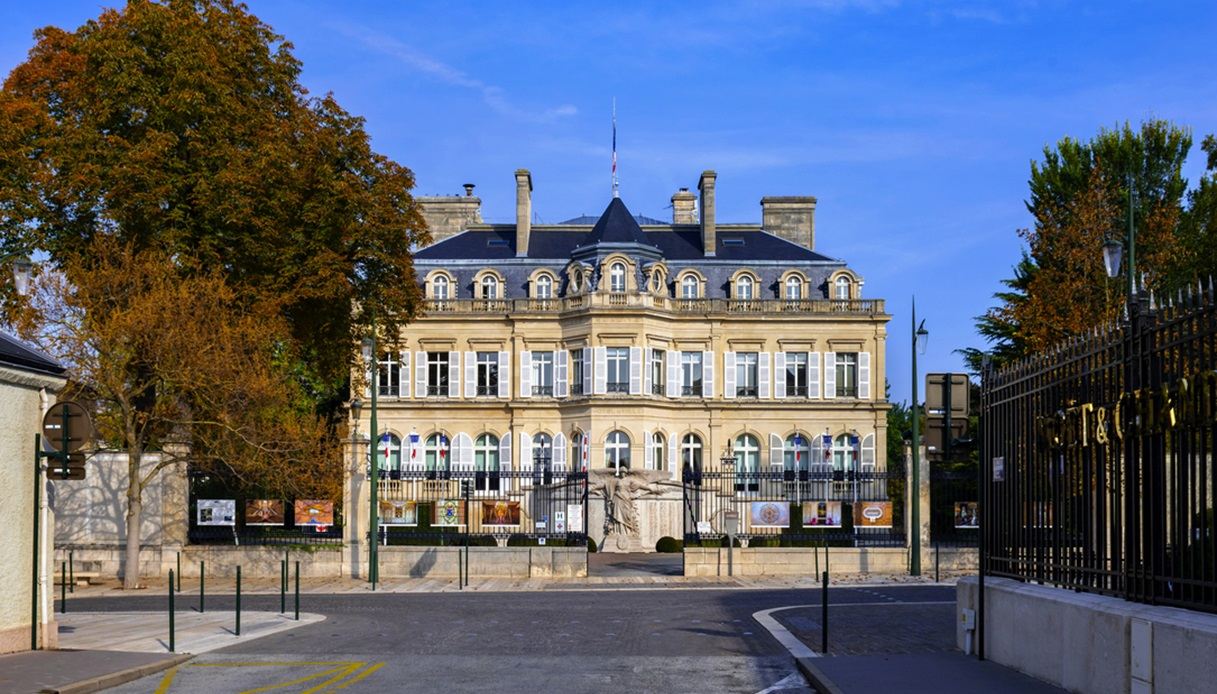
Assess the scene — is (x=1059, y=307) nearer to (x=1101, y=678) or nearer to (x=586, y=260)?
(x=586, y=260)

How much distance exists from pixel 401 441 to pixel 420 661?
51.0 metres

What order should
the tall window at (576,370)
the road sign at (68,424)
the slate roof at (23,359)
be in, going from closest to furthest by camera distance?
the slate roof at (23,359), the road sign at (68,424), the tall window at (576,370)

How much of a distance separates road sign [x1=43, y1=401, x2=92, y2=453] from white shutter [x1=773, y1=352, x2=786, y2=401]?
172ft

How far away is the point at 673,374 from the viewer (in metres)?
66.6

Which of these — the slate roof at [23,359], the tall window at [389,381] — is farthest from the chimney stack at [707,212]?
the slate roof at [23,359]

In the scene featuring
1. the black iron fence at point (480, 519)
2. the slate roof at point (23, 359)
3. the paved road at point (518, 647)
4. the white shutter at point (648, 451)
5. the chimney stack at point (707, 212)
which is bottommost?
the paved road at point (518, 647)

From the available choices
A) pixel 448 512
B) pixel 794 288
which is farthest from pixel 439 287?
pixel 448 512

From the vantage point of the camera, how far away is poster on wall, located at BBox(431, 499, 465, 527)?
36.3 meters

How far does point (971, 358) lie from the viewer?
65375mm

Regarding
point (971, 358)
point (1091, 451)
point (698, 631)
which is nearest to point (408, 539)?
point (698, 631)

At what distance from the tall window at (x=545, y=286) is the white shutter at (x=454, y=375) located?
4877 millimetres

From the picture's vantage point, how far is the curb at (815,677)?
13.2m

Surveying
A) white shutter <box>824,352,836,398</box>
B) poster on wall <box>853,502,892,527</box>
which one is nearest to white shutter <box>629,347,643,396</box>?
white shutter <box>824,352,836,398</box>

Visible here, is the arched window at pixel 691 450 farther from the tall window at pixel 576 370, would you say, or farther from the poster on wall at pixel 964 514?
the poster on wall at pixel 964 514
